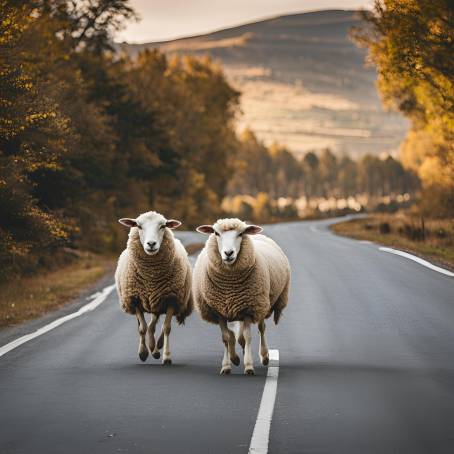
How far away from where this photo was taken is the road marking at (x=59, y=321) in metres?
13.3

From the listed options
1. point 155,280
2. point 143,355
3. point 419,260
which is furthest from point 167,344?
point 419,260

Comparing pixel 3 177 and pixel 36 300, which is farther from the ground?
pixel 3 177

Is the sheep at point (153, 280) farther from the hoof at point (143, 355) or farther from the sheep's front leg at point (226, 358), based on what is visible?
the sheep's front leg at point (226, 358)

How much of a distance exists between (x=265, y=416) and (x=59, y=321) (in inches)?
361

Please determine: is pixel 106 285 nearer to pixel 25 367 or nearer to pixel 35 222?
pixel 35 222

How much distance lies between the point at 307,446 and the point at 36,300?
14509 mm

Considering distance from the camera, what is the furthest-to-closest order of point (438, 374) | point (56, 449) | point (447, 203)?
1. point (447, 203)
2. point (438, 374)
3. point (56, 449)

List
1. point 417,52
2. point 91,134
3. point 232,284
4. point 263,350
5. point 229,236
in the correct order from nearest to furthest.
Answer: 1. point 229,236
2. point 232,284
3. point 263,350
4. point 417,52
5. point 91,134

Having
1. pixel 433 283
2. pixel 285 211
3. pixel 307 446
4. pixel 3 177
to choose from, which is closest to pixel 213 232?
pixel 307 446

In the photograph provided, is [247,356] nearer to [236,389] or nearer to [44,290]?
[236,389]

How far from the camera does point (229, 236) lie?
440 inches

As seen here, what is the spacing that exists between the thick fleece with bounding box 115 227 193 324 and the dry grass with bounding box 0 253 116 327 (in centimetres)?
491

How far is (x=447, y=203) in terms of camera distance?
135 ft

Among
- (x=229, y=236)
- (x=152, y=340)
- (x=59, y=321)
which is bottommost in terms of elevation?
(x=59, y=321)
